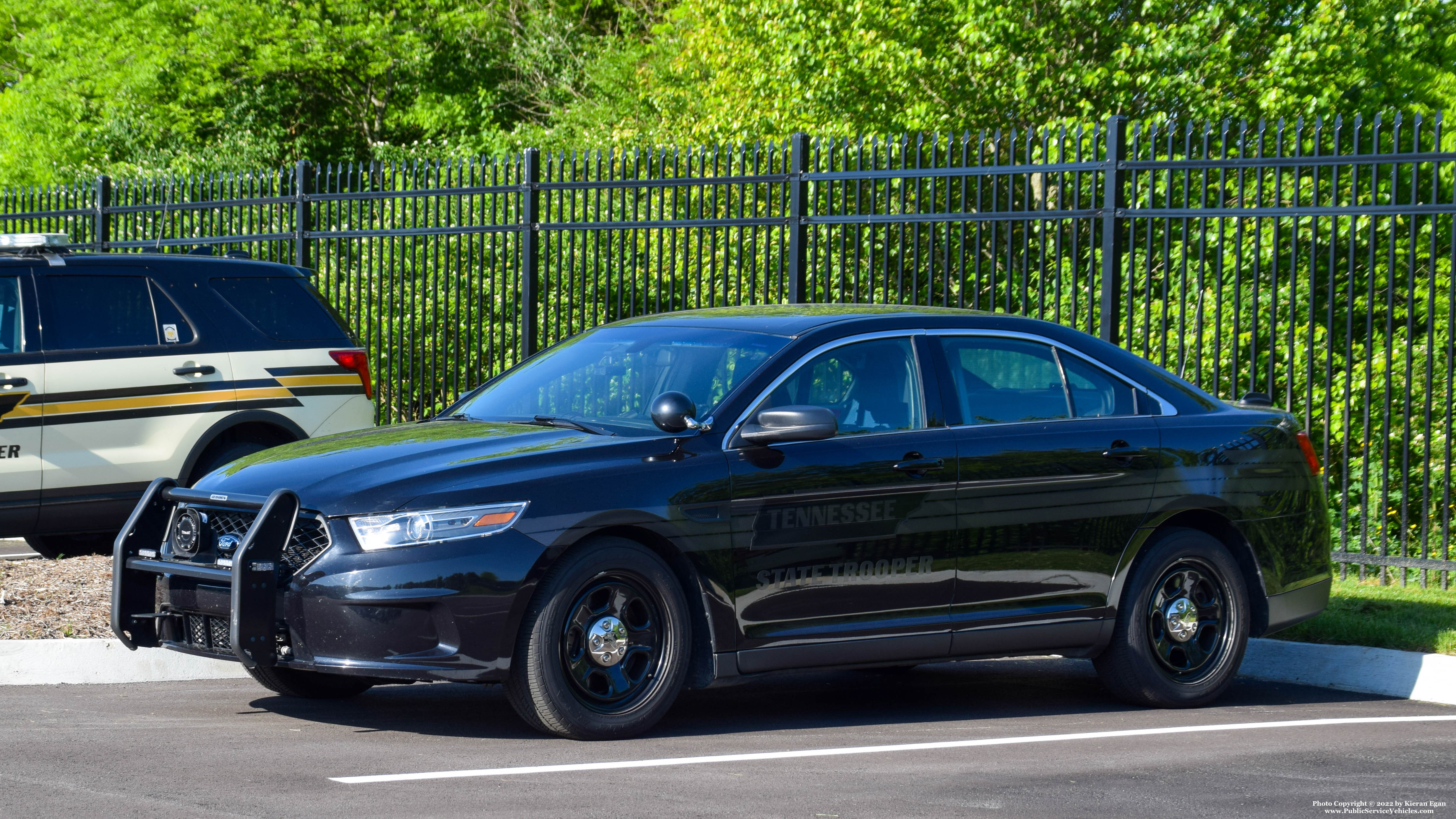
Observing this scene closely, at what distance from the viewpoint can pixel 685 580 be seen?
20.5 ft

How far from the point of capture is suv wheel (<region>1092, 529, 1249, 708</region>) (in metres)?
7.11

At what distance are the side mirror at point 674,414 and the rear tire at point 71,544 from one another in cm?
502

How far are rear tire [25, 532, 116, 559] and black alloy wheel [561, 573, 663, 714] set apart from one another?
4.98 meters

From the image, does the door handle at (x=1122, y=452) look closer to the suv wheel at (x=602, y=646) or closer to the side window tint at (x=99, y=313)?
the suv wheel at (x=602, y=646)

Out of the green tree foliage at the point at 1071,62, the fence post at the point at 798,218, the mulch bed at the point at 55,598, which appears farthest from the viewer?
the green tree foliage at the point at 1071,62

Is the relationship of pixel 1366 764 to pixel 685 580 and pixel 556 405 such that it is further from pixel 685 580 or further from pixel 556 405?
pixel 556 405

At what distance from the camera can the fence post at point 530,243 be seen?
1280 centimetres

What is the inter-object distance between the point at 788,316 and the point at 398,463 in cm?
187

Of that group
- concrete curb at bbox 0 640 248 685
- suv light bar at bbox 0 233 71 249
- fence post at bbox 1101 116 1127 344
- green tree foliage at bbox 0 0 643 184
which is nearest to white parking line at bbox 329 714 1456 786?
concrete curb at bbox 0 640 248 685

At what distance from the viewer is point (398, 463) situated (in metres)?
6.05

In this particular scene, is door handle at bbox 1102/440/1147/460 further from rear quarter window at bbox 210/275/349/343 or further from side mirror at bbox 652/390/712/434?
rear quarter window at bbox 210/275/349/343

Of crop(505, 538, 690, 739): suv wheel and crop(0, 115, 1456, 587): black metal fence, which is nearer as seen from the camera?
crop(505, 538, 690, 739): suv wheel

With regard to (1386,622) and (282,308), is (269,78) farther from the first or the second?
(1386,622)

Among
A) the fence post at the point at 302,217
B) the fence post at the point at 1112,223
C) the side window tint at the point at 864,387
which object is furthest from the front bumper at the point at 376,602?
the fence post at the point at 302,217
